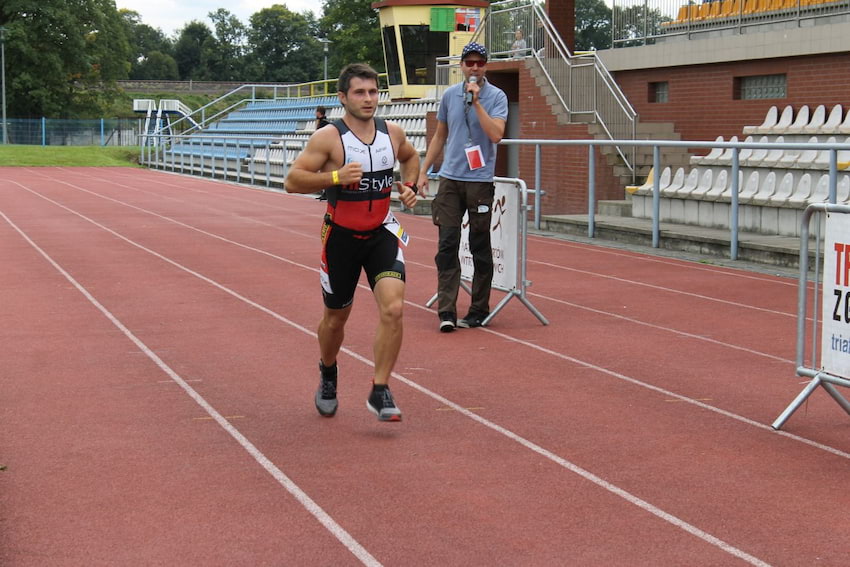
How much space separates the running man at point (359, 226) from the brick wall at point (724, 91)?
13.5 metres

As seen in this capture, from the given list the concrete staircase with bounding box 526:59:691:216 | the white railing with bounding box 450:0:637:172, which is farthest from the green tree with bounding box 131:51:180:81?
the concrete staircase with bounding box 526:59:691:216

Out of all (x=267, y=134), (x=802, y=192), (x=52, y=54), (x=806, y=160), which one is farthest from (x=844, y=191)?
(x=52, y=54)

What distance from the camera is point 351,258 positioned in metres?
6.72

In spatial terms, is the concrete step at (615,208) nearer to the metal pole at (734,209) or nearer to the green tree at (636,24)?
the metal pole at (734,209)

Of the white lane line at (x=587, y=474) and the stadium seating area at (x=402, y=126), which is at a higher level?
the stadium seating area at (x=402, y=126)

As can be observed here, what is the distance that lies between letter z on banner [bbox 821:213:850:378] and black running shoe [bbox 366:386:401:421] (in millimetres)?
2206

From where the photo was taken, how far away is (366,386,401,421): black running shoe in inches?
255

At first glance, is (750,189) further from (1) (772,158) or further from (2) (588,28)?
(2) (588,28)

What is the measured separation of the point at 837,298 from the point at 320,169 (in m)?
2.72

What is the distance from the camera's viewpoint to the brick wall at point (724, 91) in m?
18.9

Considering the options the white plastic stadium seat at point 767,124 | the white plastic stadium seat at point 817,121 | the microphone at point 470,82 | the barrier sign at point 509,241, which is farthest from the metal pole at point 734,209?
the microphone at point 470,82

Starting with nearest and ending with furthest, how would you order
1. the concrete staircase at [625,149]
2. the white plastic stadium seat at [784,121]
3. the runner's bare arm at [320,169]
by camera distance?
1. the runner's bare arm at [320,169]
2. the white plastic stadium seat at [784,121]
3. the concrete staircase at [625,149]

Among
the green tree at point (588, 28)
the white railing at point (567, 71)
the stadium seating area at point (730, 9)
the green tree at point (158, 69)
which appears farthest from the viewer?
the green tree at point (158, 69)

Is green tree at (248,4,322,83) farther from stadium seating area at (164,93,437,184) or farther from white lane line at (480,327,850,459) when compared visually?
white lane line at (480,327,850,459)
